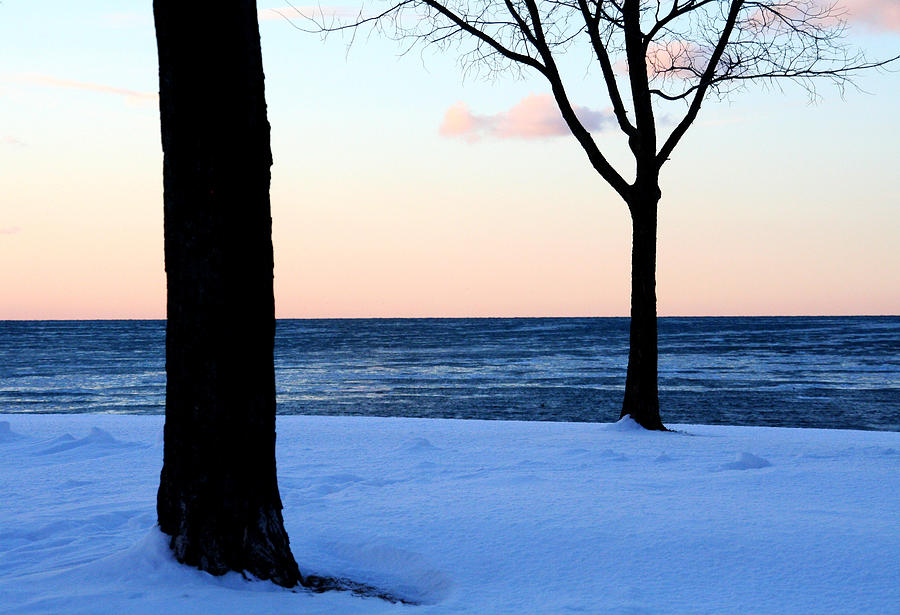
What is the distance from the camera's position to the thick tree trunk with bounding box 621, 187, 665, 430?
9.59 meters

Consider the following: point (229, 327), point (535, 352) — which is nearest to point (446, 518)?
point (229, 327)

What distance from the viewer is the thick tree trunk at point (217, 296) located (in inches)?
141

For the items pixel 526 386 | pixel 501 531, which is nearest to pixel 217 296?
pixel 501 531

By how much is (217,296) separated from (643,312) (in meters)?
6.92

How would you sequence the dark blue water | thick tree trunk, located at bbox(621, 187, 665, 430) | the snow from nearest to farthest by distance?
the snow, thick tree trunk, located at bbox(621, 187, 665, 430), the dark blue water

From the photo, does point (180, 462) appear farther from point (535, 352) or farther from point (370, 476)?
point (535, 352)

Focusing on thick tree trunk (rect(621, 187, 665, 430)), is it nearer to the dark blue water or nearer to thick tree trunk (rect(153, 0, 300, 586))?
thick tree trunk (rect(153, 0, 300, 586))

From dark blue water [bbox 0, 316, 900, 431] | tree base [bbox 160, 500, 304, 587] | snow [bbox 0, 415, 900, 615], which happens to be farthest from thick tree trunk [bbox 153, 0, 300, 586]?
dark blue water [bbox 0, 316, 900, 431]

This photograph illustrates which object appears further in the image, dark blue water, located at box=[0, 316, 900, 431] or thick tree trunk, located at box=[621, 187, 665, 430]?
dark blue water, located at box=[0, 316, 900, 431]

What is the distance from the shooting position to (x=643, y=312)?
9.62 metres

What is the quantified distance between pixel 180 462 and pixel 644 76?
8021mm

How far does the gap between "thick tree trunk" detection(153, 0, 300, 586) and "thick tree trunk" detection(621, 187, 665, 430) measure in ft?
21.8

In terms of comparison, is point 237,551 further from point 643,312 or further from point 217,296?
point 643,312

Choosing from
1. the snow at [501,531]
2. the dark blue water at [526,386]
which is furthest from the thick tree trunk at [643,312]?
the dark blue water at [526,386]
